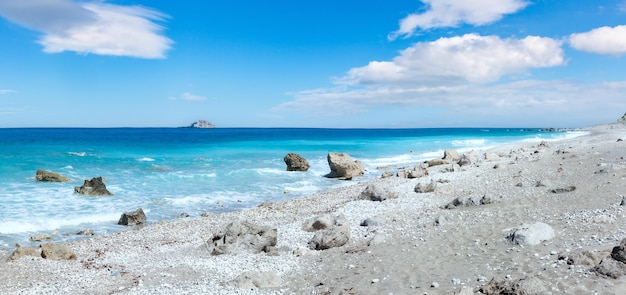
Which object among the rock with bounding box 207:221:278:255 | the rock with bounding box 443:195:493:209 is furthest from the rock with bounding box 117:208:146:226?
the rock with bounding box 443:195:493:209

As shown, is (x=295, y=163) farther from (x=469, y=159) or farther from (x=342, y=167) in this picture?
(x=469, y=159)

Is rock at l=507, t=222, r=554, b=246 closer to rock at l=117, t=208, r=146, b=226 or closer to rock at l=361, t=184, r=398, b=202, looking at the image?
rock at l=361, t=184, r=398, b=202

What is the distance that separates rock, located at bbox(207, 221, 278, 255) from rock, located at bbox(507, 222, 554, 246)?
6143mm

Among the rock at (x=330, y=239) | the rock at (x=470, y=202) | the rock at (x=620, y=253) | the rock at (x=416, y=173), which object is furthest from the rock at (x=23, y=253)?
the rock at (x=416, y=173)

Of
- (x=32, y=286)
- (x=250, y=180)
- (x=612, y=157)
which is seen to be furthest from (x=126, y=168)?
(x=612, y=157)

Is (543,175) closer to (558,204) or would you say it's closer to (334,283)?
(558,204)

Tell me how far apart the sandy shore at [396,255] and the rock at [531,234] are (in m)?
0.10

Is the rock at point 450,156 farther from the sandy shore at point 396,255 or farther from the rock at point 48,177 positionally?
the rock at point 48,177

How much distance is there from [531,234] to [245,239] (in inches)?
284

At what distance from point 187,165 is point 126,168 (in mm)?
5889

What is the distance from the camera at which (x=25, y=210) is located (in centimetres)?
2012

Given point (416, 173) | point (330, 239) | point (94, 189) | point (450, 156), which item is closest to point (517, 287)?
point (330, 239)

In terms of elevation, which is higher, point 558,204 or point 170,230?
point 558,204

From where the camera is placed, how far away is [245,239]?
12.0 meters
